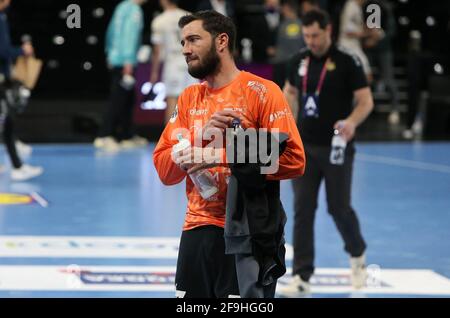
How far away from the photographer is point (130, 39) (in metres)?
18.2

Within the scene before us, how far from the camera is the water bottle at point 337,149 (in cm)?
873

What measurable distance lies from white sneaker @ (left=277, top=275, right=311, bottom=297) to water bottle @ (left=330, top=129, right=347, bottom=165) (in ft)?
3.39

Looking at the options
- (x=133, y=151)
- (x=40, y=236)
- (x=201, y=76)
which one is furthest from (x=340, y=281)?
(x=133, y=151)

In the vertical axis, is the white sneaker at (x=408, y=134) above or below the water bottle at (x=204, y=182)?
below

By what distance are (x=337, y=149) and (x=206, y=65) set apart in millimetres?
3460

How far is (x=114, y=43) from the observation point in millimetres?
18438

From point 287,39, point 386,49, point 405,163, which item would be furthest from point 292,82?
point 386,49

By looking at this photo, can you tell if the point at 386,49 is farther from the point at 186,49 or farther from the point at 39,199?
the point at 186,49

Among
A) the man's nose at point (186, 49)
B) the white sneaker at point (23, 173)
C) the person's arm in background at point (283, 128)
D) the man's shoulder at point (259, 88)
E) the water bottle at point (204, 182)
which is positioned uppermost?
the man's nose at point (186, 49)

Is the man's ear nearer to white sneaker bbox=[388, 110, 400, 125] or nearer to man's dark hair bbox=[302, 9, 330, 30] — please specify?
man's dark hair bbox=[302, 9, 330, 30]

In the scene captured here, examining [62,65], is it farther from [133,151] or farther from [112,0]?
[133,151]

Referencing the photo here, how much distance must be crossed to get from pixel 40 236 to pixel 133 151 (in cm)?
747

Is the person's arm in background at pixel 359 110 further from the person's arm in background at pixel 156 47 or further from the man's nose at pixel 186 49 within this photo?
the person's arm in background at pixel 156 47

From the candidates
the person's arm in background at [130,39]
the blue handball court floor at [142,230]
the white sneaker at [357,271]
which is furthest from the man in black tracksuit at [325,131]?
the person's arm in background at [130,39]
